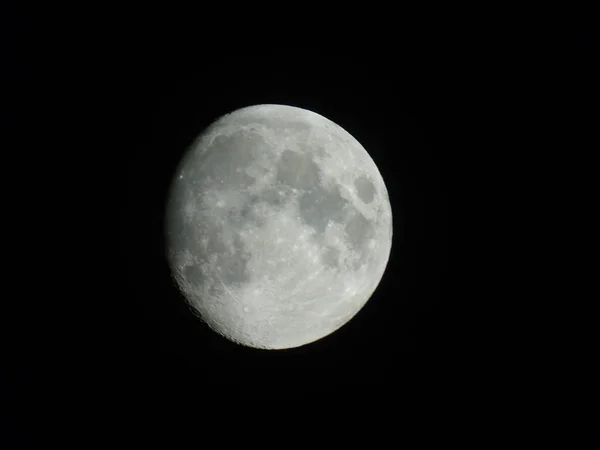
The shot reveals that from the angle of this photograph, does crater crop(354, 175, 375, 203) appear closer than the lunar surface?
No

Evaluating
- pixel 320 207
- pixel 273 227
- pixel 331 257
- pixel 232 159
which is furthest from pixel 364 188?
pixel 232 159

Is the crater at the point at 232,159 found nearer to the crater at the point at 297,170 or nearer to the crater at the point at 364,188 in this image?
the crater at the point at 297,170

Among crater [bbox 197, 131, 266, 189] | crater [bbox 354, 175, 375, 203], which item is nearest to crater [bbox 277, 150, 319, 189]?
crater [bbox 197, 131, 266, 189]

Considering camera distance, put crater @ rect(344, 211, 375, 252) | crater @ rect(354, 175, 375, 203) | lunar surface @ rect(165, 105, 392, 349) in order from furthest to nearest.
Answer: crater @ rect(354, 175, 375, 203) → crater @ rect(344, 211, 375, 252) → lunar surface @ rect(165, 105, 392, 349)

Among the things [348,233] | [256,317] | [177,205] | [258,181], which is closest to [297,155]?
[258,181]

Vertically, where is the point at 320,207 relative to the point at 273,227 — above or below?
above

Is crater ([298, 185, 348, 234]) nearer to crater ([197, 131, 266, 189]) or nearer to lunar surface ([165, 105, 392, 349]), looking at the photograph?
lunar surface ([165, 105, 392, 349])

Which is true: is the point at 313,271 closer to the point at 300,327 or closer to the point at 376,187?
the point at 300,327

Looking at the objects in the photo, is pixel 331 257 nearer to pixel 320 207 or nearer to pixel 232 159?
pixel 320 207
